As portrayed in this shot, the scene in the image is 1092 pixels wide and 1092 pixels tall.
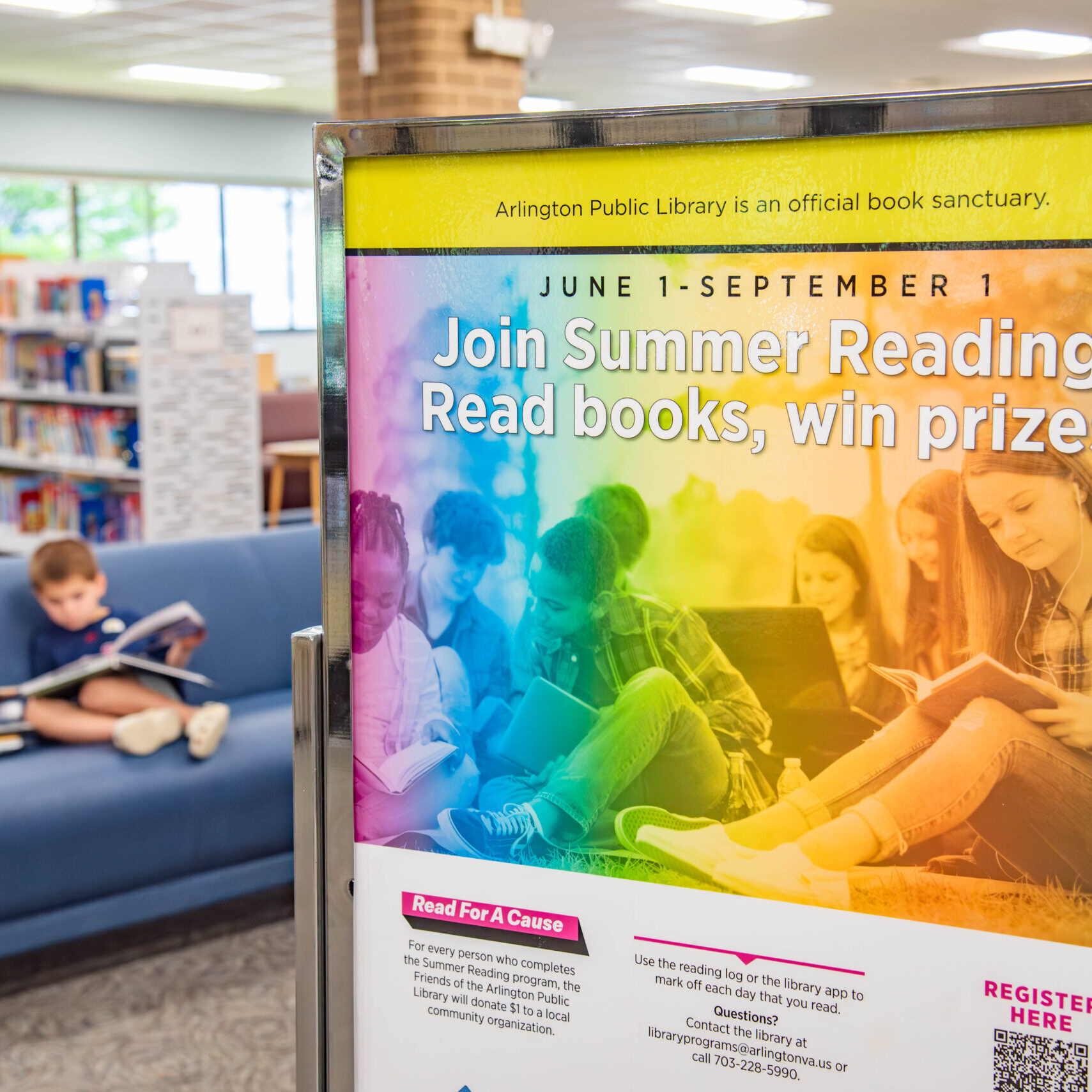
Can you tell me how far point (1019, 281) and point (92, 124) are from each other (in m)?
12.0

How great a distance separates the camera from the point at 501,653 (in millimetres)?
835

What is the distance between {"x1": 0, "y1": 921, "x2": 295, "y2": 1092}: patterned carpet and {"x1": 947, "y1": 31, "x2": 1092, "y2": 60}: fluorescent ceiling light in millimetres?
7873

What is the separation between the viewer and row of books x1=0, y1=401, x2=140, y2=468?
591 cm

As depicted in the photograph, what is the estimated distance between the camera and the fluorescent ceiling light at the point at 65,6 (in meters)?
7.46

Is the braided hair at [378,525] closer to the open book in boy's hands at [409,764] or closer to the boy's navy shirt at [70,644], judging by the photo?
the open book in boy's hands at [409,764]

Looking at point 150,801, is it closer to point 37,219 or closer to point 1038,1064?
point 1038,1064

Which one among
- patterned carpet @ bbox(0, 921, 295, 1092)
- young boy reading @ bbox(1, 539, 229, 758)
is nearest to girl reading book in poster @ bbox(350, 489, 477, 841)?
patterned carpet @ bbox(0, 921, 295, 1092)

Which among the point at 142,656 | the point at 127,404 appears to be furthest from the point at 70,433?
the point at 142,656

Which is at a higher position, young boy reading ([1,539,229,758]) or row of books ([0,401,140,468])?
row of books ([0,401,140,468])

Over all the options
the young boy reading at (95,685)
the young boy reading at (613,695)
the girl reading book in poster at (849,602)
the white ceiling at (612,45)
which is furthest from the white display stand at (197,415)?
the girl reading book in poster at (849,602)

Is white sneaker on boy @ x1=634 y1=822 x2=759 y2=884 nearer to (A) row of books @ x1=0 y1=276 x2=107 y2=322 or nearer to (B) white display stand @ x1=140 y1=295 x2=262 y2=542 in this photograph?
(B) white display stand @ x1=140 y1=295 x2=262 y2=542

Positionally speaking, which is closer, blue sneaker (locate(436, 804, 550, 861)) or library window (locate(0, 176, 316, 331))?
blue sneaker (locate(436, 804, 550, 861))

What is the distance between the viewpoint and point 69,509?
21.0ft

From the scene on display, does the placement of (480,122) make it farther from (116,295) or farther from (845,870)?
(116,295)
